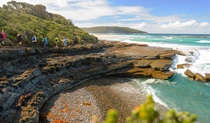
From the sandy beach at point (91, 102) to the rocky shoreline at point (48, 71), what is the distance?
1.07 m

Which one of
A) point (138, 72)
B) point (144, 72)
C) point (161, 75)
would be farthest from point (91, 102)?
point (161, 75)

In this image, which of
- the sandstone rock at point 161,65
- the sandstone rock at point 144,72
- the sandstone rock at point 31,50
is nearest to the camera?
the sandstone rock at point 31,50

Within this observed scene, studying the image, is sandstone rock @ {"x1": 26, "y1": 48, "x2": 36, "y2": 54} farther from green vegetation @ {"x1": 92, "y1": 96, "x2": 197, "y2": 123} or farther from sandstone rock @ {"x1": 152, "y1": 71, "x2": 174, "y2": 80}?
green vegetation @ {"x1": 92, "y1": 96, "x2": 197, "y2": 123}

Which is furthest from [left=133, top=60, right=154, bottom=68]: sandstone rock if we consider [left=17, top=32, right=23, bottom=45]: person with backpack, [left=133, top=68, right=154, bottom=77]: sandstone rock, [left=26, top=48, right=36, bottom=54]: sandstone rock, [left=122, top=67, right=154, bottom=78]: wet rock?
[left=17, top=32, right=23, bottom=45]: person with backpack

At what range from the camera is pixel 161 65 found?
104 feet

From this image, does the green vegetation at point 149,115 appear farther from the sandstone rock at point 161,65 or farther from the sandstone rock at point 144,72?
the sandstone rock at point 161,65

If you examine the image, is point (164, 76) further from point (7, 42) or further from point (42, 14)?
point (42, 14)

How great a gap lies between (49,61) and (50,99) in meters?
6.98

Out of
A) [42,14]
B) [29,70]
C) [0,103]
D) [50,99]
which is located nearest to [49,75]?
[29,70]

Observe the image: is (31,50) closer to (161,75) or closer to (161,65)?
(161,75)

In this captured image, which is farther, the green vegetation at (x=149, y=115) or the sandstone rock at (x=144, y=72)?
the sandstone rock at (x=144, y=72)

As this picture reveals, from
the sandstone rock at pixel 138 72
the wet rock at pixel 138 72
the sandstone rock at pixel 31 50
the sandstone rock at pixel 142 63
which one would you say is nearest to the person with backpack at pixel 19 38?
the sandstone rock at pixel 31 50

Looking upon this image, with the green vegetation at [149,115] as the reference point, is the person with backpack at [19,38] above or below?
above

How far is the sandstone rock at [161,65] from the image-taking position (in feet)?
102
